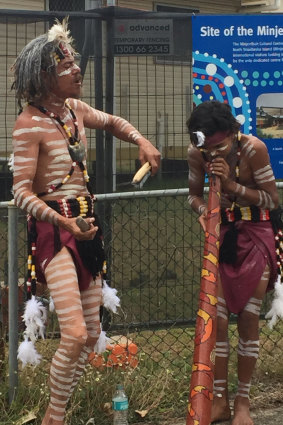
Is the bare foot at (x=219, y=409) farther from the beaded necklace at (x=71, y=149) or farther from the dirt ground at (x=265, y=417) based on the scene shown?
the beaded necklace at (x=71, y=149)

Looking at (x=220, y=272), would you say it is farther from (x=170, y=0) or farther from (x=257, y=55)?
(x=170, y=0)

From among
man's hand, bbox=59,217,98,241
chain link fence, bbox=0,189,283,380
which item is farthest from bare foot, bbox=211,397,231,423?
man's hand, bbox=59,217,98,241

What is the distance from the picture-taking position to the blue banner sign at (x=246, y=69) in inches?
245

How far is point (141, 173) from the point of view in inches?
160

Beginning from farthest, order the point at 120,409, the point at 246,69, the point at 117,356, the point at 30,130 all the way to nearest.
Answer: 1. the point at 246,69
2. the point at 117,356
3. the point at 120,409
4. the point at 30,130

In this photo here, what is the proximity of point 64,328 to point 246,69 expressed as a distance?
9.55ft

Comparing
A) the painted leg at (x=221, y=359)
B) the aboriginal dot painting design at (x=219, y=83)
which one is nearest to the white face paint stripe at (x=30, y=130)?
the painted leg at (x=221, y=359)

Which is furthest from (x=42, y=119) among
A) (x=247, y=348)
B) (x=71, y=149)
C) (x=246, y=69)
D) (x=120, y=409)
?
(x=246, y=69)

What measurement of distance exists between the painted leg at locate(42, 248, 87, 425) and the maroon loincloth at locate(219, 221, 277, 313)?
94 cm

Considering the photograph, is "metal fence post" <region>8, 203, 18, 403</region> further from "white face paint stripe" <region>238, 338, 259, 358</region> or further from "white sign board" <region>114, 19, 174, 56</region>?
"white sign board" <region>114, 19, 174, 56</region>

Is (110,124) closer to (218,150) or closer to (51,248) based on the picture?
(218,150)

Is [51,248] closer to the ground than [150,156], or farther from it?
closer to the ground

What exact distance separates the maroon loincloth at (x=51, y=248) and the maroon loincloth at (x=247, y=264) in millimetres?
830

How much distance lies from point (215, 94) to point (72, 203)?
2307 millimetres
